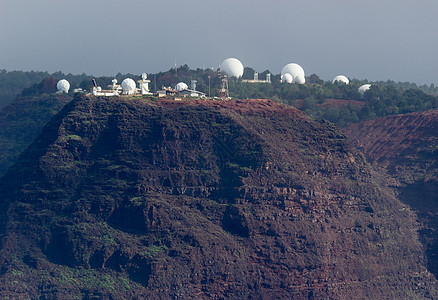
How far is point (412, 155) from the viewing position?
144 metres

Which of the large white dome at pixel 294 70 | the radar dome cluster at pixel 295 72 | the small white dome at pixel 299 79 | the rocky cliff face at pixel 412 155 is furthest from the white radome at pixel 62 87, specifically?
the rocky cliff face at pixel 412 155

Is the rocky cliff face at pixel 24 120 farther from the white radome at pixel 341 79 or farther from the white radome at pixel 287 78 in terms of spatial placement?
the white radome at pixel 341 79

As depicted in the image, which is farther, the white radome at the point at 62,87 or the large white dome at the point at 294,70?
the large white dome at the point at 294,70

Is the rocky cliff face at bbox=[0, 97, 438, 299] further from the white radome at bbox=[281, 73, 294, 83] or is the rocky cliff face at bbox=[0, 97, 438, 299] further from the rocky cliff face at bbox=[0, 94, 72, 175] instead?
the white radome at bbox=[281, 73, 294, 83]

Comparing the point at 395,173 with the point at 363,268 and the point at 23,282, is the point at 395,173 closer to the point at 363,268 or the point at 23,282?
the point at 363,268

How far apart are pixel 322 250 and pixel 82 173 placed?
72.5 ft

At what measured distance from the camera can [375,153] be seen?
148250mm

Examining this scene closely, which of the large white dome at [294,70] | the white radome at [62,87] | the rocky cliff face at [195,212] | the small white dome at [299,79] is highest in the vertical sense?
the large white dome at [294,70]

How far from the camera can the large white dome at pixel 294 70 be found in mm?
175500

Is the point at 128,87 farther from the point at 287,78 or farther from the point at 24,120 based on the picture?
the point at 287,78

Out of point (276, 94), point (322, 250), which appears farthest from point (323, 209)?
point (276, 94)

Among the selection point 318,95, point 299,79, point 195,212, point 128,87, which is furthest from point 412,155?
point 299,79

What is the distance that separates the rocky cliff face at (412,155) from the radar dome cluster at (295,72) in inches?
797

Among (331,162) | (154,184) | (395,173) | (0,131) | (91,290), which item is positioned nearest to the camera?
(91,290)
